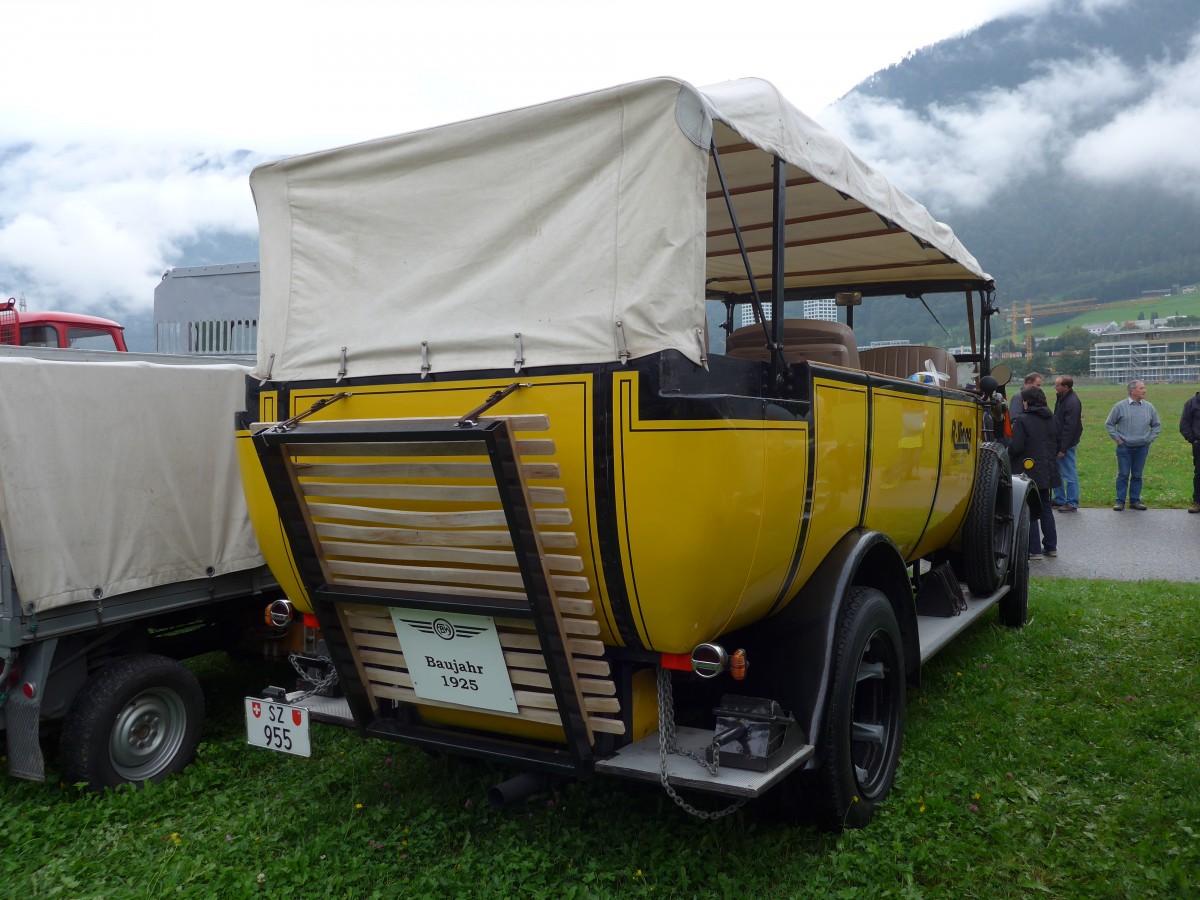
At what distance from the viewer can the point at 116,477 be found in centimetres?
441

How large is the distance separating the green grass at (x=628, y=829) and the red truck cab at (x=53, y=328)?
24.4 ft

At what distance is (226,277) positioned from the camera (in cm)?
736

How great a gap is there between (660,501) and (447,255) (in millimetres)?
1256

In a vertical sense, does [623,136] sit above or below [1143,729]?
above

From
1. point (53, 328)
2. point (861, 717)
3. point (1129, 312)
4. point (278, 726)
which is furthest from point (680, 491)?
point (1129, 312)

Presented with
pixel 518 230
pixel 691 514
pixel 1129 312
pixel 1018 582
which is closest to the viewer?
pixel 691 514

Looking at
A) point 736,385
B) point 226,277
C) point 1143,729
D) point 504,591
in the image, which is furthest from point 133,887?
point 226,277

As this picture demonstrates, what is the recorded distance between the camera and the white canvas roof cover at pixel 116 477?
13.2 feet

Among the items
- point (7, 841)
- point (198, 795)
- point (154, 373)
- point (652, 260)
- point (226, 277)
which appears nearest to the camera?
point (652, 260)

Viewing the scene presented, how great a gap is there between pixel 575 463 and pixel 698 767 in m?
1.06

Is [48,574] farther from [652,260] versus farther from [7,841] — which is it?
[652,260]

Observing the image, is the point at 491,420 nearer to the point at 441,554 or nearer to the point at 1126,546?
the point at 441,554

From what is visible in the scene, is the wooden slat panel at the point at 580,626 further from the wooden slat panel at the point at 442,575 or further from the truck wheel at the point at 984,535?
the truck wheel at the point at 984,535

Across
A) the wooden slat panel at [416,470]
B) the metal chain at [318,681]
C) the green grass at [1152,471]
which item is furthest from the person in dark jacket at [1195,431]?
the wooden slat panel at [416,470]
